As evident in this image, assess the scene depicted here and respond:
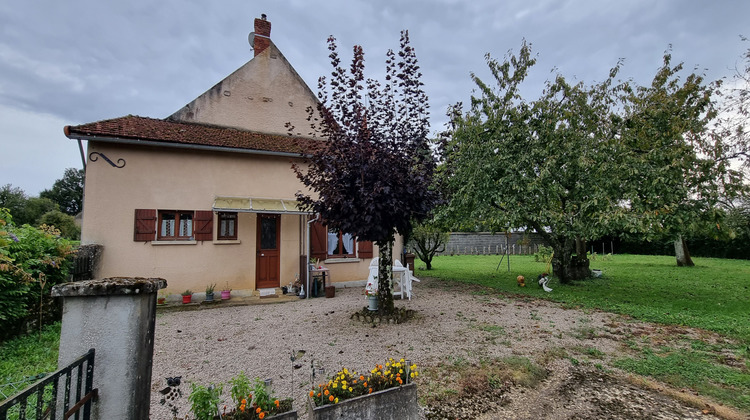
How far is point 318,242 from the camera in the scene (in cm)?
1023

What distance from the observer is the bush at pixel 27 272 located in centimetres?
479

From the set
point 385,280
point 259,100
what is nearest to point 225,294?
point 385,280

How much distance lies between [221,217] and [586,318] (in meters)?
9.33

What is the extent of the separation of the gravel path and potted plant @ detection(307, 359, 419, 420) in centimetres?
90

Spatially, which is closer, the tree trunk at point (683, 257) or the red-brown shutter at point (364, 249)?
the red-brown shutter at point (364, 249)

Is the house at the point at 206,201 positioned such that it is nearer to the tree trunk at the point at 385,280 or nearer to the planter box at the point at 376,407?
the tree trunk at the point at 385,280

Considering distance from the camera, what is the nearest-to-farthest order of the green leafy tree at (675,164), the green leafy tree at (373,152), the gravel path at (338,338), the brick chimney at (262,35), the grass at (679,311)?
the grass at (679,311), the gravel path at (338,338), the green leafy tree at (373,152), the green leafy tree at (675,164), the brick chimney at (262,35)

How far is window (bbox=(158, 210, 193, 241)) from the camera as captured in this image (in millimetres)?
8641

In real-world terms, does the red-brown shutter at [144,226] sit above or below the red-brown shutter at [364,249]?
above

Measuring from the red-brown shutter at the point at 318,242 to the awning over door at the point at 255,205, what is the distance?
3.56 feet

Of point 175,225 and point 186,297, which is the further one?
Result: point 175,225

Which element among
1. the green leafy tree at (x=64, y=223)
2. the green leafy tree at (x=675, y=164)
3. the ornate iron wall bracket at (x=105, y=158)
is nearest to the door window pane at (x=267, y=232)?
the ornate iron wall bracket at (x=105, y=158)

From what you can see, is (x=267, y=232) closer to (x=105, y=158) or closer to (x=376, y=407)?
(x=105, y=158)

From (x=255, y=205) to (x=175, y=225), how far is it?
220cm
